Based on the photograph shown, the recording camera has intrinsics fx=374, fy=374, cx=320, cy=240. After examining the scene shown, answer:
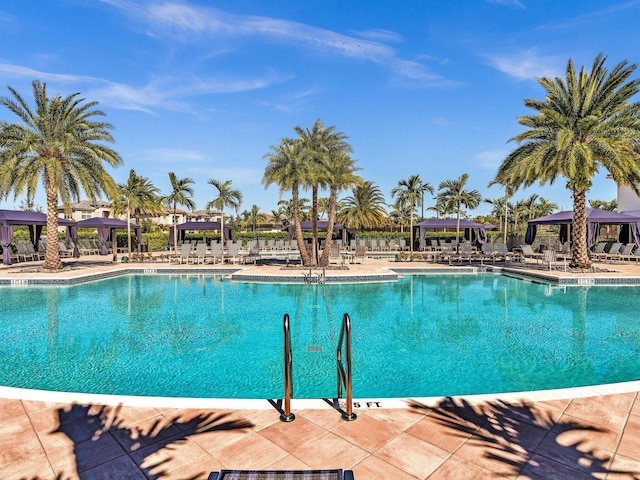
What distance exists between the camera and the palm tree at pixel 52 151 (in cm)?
1477

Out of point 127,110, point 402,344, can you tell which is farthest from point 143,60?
point 402,344

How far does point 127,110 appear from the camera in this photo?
1798cm

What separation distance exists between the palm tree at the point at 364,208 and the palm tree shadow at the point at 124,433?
3350 centimetres

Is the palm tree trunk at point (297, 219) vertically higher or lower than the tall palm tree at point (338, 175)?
lower

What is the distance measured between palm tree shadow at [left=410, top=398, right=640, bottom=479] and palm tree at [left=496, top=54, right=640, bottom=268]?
12.8m

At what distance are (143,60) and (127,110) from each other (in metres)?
3.78

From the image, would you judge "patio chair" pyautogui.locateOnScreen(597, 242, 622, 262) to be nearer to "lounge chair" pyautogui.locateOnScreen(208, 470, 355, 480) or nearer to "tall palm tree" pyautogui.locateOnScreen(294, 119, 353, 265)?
"tall palm tree" pyautogui.locateOnScreen(294, 119, 353, 265)

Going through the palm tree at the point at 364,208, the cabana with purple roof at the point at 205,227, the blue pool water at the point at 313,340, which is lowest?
the blue pool water at the point at 313,340

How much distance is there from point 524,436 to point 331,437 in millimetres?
1637

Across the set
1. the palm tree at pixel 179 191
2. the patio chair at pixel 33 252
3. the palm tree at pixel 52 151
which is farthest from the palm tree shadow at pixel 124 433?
the patio chair at pixel 33 252

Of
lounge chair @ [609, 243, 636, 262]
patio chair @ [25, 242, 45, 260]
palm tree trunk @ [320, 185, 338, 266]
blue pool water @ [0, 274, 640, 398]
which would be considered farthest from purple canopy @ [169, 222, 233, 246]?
lounge chair @ [609, 243, 636, 262]

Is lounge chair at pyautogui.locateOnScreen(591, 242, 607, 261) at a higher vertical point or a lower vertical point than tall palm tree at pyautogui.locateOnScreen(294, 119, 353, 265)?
lower

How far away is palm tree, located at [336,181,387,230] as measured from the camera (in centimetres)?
3647

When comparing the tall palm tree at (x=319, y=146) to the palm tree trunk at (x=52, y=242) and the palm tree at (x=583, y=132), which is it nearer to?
the palm tree at (x=583, y=132)
